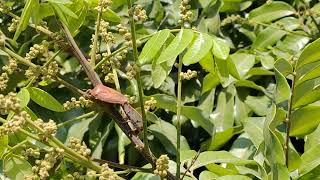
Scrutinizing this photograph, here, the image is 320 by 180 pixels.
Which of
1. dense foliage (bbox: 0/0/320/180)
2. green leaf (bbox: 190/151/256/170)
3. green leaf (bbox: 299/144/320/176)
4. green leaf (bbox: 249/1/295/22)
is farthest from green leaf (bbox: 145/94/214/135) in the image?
green leaf (bbox: 249/1/295/22)

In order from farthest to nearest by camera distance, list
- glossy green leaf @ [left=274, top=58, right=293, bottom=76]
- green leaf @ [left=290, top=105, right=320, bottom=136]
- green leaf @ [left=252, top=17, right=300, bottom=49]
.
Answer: green leaf @ [left=252, top=17, right=300, bottom=49] < green leaf @ [left=290, top=105, right=320, bottom=136] < glossy green leaf @ [left=274, top=58, right=293, bottom=76]

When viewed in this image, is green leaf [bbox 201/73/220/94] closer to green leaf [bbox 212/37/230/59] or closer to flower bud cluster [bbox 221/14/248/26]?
flower bud cluster [bbox 221/14/248/26]

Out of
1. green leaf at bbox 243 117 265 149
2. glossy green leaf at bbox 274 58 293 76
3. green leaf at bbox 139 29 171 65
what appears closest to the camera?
green leaf at bbox 139 29 171 65

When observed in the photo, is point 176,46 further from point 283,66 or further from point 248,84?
point 248,84

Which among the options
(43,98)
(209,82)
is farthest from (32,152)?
(209,82)

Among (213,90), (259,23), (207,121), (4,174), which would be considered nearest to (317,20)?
(259,23)

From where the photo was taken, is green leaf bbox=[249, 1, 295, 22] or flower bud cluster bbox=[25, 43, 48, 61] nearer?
flower bud cluster bbox=[25, 43, 48, 61]

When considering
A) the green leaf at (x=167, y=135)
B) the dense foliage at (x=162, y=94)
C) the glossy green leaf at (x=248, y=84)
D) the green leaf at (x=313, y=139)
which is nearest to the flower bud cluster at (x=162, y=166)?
the dense foliage at (x=162, y=94)

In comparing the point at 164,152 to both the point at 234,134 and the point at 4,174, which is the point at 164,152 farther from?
the point at 4,174
